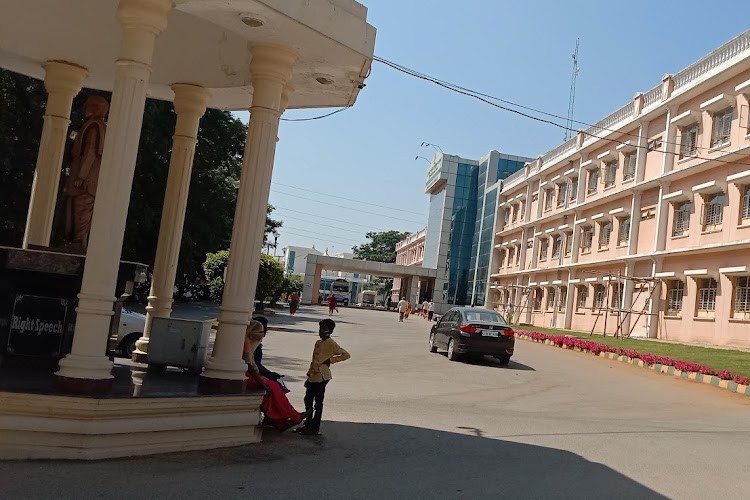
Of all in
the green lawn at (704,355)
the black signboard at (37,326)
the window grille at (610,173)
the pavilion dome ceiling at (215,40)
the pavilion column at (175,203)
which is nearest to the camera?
the pavilion dome ceiling at (215,40)

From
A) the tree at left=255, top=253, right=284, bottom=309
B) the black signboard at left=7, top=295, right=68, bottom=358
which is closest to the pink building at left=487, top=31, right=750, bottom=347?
the tree at left=255, top=253, right=284, bottom=309

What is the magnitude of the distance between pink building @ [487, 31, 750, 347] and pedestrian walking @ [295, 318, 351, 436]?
2242 cm

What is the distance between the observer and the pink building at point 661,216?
1059 inches

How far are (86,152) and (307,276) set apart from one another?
211ft

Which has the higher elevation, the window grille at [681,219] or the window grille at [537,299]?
the window grille at [681,219]

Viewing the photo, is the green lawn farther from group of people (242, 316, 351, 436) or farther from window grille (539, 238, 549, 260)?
window grille (539, 238, 549, 260)

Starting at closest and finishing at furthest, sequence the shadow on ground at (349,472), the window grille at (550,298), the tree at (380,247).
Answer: the shadow on ground at (349,472)
the window grille at (550,298)
the tree at (380,247)

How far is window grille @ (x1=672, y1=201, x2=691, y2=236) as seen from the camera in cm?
3058

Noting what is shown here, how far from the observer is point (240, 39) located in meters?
7.60

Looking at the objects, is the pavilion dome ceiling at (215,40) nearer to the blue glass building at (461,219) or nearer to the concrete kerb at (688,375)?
the concrete kerb at (688,375)

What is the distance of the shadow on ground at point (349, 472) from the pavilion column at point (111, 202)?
81 cm

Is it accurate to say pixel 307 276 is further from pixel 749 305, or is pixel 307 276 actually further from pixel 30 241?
pixel 30 241

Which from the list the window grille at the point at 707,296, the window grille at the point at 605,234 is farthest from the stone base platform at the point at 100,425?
the window grille at the point at 605,234

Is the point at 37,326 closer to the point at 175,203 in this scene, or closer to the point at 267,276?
the point at 175,203
